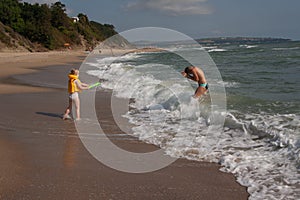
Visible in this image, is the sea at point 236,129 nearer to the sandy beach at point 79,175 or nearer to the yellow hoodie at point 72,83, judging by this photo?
the sandy beach at point 79,175

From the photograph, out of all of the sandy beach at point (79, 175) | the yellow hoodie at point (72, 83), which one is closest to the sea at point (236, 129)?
the sandy beach at point (79, 175)

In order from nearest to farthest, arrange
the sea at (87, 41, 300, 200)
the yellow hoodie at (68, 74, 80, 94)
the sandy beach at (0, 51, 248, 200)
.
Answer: the sandy beach at (0, 51, 248, 200)
the sea at (87, 41, 300, 200)
the yellow hoodie at (68, 74, 80, 94)

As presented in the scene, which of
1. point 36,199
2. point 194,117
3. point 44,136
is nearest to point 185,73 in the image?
point 194,117

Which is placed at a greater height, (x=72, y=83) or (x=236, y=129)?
(x=72, y=83)

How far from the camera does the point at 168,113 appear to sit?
9.40 metres

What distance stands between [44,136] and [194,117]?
370cm

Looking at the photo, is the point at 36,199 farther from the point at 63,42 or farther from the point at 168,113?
the point at 63,42

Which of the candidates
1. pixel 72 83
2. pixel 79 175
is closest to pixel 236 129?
pixel 79 175

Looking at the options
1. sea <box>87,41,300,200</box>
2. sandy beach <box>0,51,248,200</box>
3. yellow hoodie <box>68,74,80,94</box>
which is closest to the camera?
sandy beach <box>0,51,248,200</box>

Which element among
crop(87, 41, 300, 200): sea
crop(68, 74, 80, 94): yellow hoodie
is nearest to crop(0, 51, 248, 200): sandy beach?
crop(87, 41, 300, 200): sea

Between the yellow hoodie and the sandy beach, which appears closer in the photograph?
the sandy beach

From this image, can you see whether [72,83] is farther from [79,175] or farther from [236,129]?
[79,175]

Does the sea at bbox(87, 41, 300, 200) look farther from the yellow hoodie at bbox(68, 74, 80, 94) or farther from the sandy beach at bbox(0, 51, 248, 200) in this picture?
the yellow hoodie at bbox(68, 74, 80, 94)

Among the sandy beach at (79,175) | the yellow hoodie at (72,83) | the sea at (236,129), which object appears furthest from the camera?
the yellow hoodie at (72,83)
